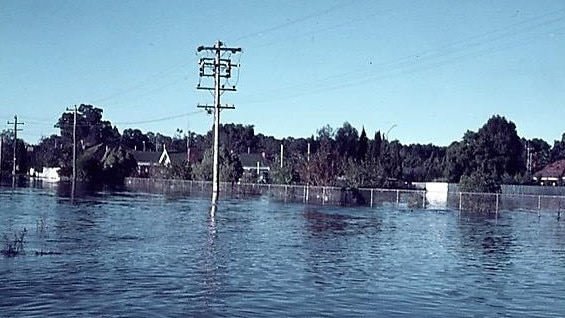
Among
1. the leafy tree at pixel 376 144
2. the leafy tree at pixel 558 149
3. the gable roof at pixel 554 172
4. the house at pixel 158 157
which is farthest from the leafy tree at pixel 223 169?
the leafy tree at pixel 558 149

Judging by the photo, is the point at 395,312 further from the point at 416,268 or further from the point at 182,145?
the point at 182,145

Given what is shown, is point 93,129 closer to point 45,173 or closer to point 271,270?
point 45,173

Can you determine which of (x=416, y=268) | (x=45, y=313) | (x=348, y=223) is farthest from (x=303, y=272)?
(x=348, y=223)

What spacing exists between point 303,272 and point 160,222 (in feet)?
50.1

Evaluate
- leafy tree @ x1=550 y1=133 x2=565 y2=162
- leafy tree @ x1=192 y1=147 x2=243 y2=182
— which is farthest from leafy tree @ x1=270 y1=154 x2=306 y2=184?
leafy tree @ x1=550 y1=133 x2=565 y2=162

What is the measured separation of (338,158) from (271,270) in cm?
5058

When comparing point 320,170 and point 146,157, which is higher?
point 146,157

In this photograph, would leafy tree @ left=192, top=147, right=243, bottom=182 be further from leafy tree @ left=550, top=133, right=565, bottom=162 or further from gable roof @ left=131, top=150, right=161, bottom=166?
leafy tree @ left=550, top=133, right=565, bottom=162

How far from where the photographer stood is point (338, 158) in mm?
68125

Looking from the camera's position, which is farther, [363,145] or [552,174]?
[552,174]

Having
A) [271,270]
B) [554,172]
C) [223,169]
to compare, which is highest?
[554,172]

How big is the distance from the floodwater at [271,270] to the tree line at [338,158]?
3091cm

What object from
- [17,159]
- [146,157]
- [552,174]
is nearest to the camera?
[552,174]

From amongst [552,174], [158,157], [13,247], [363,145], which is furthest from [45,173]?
[13,247]
